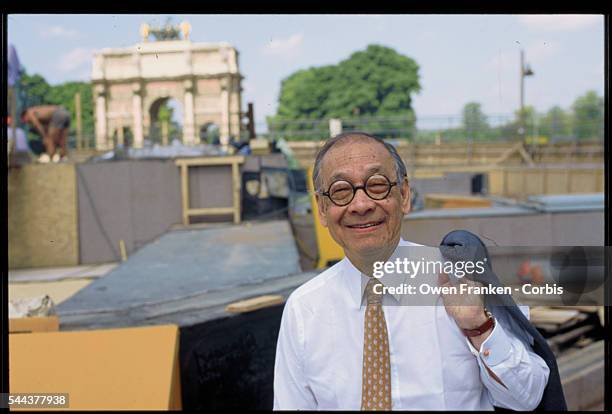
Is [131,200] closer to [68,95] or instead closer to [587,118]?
[587,118]

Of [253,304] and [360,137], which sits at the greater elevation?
[360,137]

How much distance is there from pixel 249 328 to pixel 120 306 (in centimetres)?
108

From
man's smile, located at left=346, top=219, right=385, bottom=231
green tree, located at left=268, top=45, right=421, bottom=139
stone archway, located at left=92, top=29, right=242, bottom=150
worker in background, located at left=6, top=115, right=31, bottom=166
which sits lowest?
man's smile, located at left=346, top=219, right=385, bottom=231

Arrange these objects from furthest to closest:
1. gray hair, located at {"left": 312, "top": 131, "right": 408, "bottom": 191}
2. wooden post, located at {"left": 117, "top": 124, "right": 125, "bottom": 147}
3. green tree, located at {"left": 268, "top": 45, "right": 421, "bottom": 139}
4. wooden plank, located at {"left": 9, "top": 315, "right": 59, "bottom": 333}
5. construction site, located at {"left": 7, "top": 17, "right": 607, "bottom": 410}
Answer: green tree, located at {"left": 268, "top": 45, "right": 421, "bottom": 139}, wooden post, located at {"left": 117, "top": 124, "right": 125, "bottom": 147}, wooden plank, located at {"left": 9, "top": 315, "right": 59, "bottom": 333}, construction site, located at {"left": 7, "top": 17, "right": 607, "bottom": 410}, gray hair, located at {"left": 312, "top": 131, "right": 408, "bottom": 191}

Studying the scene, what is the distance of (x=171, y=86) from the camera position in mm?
7469

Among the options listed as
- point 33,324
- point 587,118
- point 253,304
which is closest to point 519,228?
point 253,304

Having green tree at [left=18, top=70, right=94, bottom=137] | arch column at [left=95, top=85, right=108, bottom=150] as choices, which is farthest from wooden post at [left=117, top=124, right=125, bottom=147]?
green tree at [left=18, top=70, right=94, bottom=137]

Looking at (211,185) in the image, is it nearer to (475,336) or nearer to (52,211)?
(52,211)

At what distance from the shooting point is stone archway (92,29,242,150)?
3.61 meters

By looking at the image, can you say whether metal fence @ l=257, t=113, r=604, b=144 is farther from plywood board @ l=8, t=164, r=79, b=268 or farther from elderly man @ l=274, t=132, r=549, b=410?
elderly man @ l=274, t=132, r=549, b=410

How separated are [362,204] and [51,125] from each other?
14.0m

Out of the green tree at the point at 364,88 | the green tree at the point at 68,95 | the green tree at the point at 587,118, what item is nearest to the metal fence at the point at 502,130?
the green tree at the point at 587,118

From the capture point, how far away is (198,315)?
13.6 feet

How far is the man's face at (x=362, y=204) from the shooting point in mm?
1512
